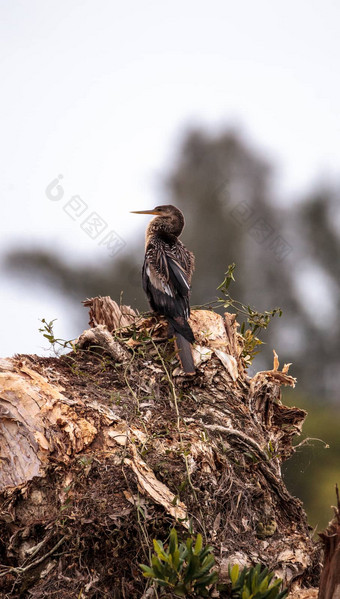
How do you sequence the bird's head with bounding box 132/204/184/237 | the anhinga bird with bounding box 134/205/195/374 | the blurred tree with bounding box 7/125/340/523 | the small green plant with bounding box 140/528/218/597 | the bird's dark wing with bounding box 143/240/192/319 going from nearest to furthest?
the small green plant with bounding box 140/528/218/597 → the anhinga bird with bounding box 134/205/195/374 → the bird's dark wing with bounding box 143/240/192/319 → the bird's head with bounding box 132/204/184/237 → the blurred tree with bounding box 7/125/340/523

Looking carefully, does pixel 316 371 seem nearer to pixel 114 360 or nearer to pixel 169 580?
pixel 114 360

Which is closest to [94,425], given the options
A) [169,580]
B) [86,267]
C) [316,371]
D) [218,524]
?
[218,524]

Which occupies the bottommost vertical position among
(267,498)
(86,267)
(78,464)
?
(78,464)

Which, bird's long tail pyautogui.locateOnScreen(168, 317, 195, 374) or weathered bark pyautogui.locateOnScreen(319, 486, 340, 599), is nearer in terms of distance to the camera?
weathered bark pyautogui.locateOnScreen(319, 486, 340, 599)

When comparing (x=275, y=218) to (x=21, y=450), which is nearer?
(x=21, y=450)

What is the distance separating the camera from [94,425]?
11.0 ft

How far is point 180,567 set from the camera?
248cm

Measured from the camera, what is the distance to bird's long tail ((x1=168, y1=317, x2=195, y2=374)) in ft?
12.9

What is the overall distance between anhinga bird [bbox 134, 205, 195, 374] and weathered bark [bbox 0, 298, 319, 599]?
0.13m

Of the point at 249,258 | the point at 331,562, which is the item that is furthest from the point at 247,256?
the point at 331,562

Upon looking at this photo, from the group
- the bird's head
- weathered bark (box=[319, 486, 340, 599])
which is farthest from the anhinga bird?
weathered bark (box=[319, 486, 340, 599])

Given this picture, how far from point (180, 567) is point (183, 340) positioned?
1751mm

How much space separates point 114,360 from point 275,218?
7.99 metres

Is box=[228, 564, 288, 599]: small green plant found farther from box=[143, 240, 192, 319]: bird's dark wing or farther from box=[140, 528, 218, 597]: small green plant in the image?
box=[143, 240, 192, 319]: bird's dark wing
